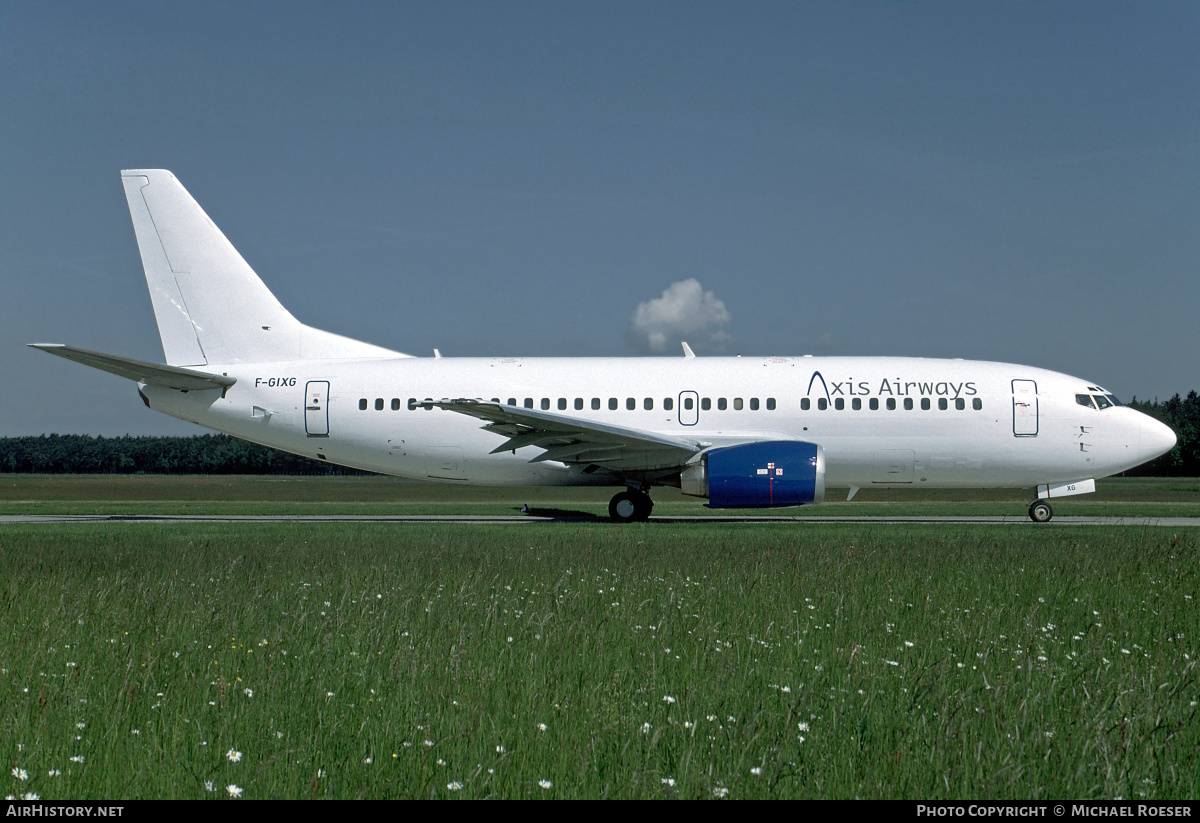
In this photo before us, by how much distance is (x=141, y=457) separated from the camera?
276 feet

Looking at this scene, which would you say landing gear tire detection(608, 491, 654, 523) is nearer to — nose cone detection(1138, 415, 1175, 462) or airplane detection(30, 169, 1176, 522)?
airplane detection(30, 169, 1176, 522)

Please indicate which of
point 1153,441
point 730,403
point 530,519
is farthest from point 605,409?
point 1153,441

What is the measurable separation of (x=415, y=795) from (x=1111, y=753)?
8.81 ft

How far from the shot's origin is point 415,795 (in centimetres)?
336

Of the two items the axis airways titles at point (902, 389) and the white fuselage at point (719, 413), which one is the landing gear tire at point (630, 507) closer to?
the white fuselage at point (719, 413)

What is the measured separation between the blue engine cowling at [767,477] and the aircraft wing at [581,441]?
1.10m

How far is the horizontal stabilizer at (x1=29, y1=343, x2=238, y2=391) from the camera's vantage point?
18547 millimetres

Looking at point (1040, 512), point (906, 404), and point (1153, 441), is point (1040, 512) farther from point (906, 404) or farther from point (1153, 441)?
point (906, 404)

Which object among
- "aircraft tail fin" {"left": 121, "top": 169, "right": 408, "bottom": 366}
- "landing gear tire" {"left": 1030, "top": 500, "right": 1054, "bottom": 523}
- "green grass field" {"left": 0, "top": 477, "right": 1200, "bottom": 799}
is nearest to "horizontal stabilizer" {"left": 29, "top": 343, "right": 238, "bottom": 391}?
"aircraft tail fin" {"left": 121, "top": 169, "right": 408, "bottom": 366}

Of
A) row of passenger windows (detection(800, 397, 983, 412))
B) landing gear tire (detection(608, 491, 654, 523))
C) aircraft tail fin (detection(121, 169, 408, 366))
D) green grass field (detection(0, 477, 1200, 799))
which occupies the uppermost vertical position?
aircraft tail fin (detection(121, 169, 408, 366))

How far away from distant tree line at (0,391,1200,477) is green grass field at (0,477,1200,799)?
215ft

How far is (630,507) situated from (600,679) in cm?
1460

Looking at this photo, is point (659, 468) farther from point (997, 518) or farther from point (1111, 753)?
point (1111, 753)

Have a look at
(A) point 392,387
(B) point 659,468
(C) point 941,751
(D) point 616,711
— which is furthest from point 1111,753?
(A) point 392,387
